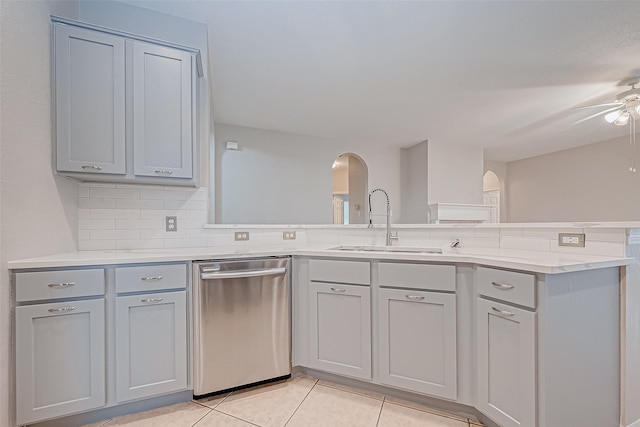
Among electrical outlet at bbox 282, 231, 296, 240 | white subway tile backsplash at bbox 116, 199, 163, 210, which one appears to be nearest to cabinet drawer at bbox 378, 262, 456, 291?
electrical outlet at bbox 282, 231, 296, 240

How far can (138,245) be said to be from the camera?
2102 millimetres

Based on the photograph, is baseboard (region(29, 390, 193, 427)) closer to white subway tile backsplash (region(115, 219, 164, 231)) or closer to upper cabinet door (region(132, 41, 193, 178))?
white subway tile backsplash (region(115, 219, 164, 231))

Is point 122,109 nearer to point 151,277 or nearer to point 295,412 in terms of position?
point 151,277

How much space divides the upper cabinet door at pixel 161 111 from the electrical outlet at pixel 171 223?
15.5 inches

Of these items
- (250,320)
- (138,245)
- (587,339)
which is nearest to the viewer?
(587,339)

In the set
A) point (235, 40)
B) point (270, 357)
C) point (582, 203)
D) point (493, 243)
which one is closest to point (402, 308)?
point (493, 243)

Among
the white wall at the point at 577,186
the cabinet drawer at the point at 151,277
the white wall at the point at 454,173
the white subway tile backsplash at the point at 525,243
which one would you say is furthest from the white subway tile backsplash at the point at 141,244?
the white wall at the point at 577,186

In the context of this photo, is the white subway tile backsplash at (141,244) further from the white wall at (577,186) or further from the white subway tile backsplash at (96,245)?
the white wall at (577,186)

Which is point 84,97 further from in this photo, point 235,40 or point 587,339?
point 587,339

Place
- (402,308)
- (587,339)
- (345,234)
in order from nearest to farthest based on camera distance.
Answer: (587,339), (402,308), (345,234)

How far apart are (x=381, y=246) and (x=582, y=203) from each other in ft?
19.8

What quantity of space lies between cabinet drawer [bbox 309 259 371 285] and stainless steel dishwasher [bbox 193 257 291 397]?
0.19m

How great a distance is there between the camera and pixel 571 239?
1.59 meters

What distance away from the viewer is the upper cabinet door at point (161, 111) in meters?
1.87
